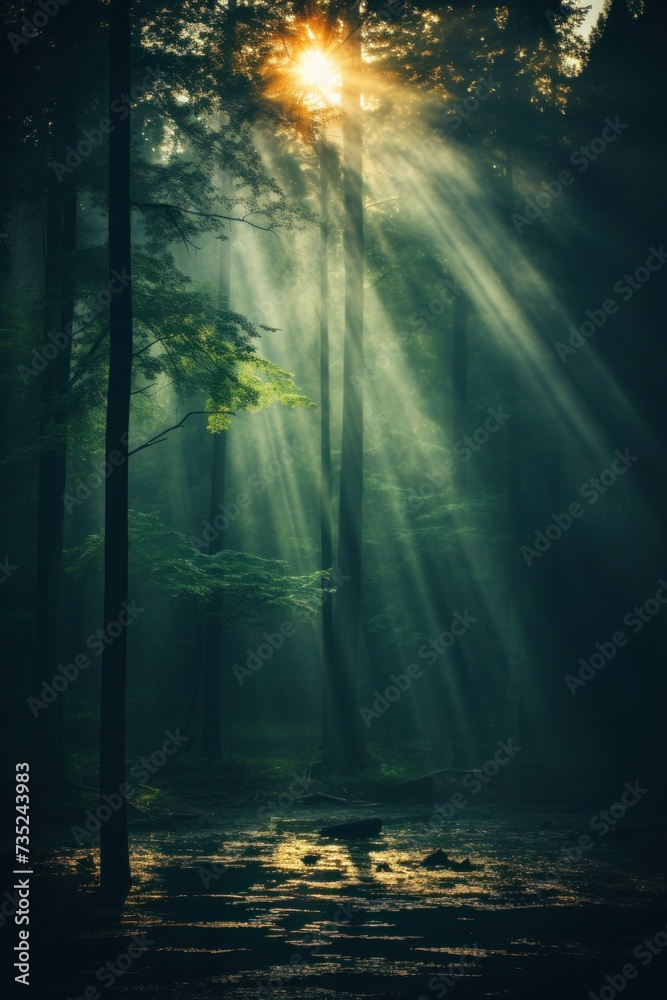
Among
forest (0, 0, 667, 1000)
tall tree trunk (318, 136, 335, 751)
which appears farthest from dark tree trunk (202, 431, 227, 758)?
tall tree trunk (318, 136, 335, 751)

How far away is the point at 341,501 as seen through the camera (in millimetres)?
18625

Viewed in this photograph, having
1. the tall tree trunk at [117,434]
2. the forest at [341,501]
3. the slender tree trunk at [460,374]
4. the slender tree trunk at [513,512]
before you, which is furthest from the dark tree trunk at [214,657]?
the tall tree trunk at [117,434]

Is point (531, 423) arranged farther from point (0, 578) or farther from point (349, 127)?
point (0, 578)

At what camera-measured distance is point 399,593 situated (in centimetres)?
2559

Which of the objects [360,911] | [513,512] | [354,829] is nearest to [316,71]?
[513,512]

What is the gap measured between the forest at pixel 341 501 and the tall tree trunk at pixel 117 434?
0.15ft

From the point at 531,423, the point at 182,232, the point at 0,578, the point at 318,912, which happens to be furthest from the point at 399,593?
the point at 318,912

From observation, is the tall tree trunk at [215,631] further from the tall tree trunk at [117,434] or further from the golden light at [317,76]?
the tall tree trunk at [117,434]

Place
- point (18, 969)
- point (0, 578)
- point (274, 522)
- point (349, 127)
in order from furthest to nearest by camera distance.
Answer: point (274, 522), point (0, 578), point (349, 127), point (18, 969)

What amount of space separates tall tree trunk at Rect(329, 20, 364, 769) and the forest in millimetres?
73

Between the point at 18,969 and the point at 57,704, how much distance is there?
8.51m

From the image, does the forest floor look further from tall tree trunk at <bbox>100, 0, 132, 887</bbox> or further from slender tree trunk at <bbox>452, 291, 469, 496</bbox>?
slender tree trunk at <bbox>452, 291, 469, 496</bbox>

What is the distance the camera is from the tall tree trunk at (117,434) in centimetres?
977

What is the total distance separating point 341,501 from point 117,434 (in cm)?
887
